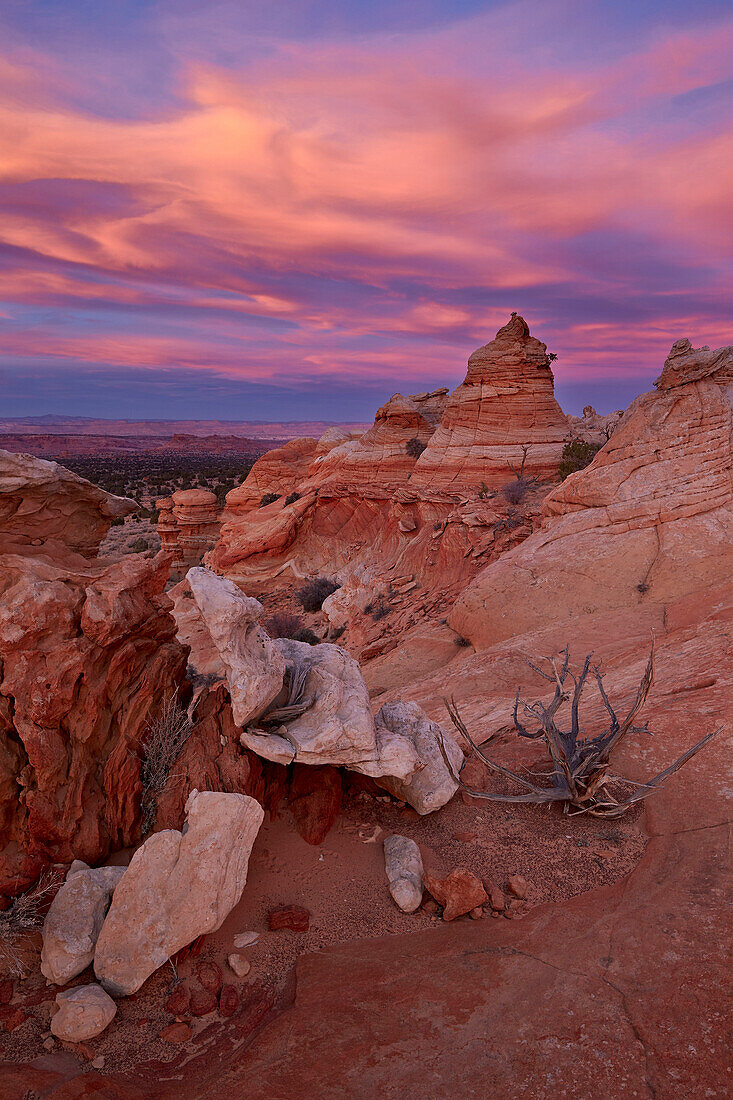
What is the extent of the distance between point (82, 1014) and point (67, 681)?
6.85 feet

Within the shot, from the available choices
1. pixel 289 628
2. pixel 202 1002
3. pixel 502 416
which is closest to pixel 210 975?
pixel 202 1002

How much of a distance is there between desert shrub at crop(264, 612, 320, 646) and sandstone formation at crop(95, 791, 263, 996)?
50.8 feet

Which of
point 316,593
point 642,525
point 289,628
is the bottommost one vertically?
point 289,628

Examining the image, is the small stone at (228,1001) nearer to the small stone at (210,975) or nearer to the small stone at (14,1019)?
the small stone at (210,975)

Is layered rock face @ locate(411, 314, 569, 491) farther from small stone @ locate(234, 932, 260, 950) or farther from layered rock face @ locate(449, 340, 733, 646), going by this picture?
small stone @ locate(234, 932, 260, 950)

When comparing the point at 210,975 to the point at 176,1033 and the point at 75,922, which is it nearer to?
the point at 176,1033

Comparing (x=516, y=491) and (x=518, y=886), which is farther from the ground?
(x=516, y=491)

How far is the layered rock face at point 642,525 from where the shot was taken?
11086mm

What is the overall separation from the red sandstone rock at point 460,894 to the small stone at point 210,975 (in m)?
1.57

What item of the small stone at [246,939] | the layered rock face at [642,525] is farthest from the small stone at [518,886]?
the layered rock face at [642,525]

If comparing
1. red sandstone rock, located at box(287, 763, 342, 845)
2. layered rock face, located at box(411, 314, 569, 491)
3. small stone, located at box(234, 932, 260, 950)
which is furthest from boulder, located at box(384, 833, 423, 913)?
layered rock face, located at box(411, 314, 569, 491)

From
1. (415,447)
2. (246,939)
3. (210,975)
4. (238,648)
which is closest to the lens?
(210,975)

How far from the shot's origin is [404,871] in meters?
4.46

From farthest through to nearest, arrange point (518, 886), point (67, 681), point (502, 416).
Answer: point (502, 416) → point (67, 681) → point (518, 886)
